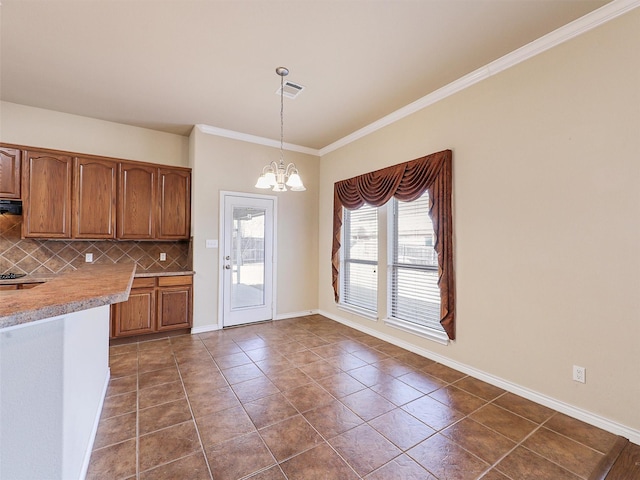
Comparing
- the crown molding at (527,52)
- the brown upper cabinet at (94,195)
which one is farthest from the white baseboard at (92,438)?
the crown molding at (527,52)

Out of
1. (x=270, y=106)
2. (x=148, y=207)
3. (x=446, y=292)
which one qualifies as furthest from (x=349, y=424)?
(x=148, y=207)

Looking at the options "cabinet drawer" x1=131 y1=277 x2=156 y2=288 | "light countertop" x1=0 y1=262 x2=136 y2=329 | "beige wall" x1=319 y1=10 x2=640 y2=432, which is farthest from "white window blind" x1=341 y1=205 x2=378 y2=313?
"light countertop" x1=0 y1=262 x2=136 y2=329

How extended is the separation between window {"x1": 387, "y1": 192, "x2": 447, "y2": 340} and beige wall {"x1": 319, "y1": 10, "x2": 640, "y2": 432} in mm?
343

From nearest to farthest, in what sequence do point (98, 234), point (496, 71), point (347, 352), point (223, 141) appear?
point (496, 71), point (347, 352), point (98, 234), point (223, 141)

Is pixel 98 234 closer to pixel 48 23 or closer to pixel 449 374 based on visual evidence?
pixel 48 23

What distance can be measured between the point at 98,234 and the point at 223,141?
2.10 m

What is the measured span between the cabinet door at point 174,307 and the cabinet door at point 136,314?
0.10m

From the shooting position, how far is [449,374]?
2980 millimetres

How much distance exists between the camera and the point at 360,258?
4.57 meters

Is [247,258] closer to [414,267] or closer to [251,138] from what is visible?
[251,138]

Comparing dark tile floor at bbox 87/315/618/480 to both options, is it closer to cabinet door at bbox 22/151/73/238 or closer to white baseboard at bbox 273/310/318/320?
white baseboard at bbox 273/310/318/320

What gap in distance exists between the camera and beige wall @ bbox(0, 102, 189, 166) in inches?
144

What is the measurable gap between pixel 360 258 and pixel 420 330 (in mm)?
1456

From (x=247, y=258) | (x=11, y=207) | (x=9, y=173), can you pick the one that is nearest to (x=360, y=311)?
(x=247, y=258)
